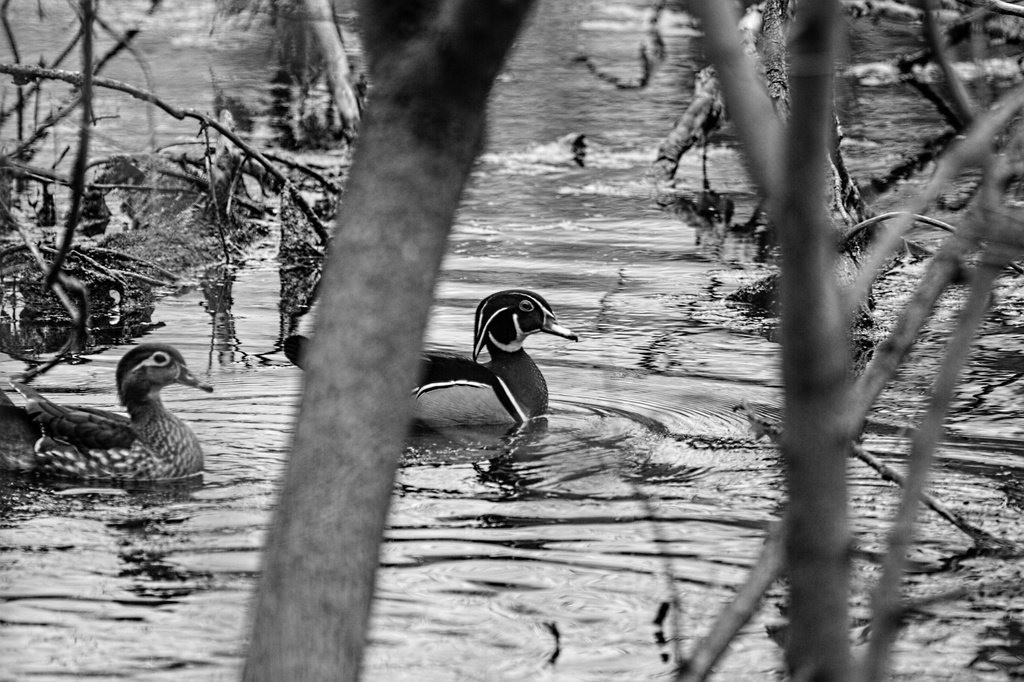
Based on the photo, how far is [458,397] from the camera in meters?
8.27

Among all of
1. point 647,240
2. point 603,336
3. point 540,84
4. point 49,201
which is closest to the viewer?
point 603,336

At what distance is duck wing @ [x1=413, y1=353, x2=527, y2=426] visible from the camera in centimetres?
818

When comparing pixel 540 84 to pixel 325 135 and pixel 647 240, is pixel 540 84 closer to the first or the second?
pixel 325 135

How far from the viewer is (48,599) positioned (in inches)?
213

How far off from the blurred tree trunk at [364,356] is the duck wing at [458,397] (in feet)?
19.4

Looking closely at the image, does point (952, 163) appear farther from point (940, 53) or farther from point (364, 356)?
point (364, 356)

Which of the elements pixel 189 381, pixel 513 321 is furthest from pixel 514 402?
pixel 189 381

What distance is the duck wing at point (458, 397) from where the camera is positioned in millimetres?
8180

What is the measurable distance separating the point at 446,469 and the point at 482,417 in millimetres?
965

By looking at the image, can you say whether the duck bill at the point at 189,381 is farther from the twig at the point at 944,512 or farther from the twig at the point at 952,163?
the twig at the point at 952,163

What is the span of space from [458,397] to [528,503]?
5.35 ft

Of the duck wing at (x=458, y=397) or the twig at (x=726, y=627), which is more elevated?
the duck wing at (x=458, y=397)

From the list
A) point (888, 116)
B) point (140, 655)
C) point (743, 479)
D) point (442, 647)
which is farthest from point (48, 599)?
point (888, 116)

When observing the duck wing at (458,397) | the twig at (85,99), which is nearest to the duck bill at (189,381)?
the duck wing at (458,397)
